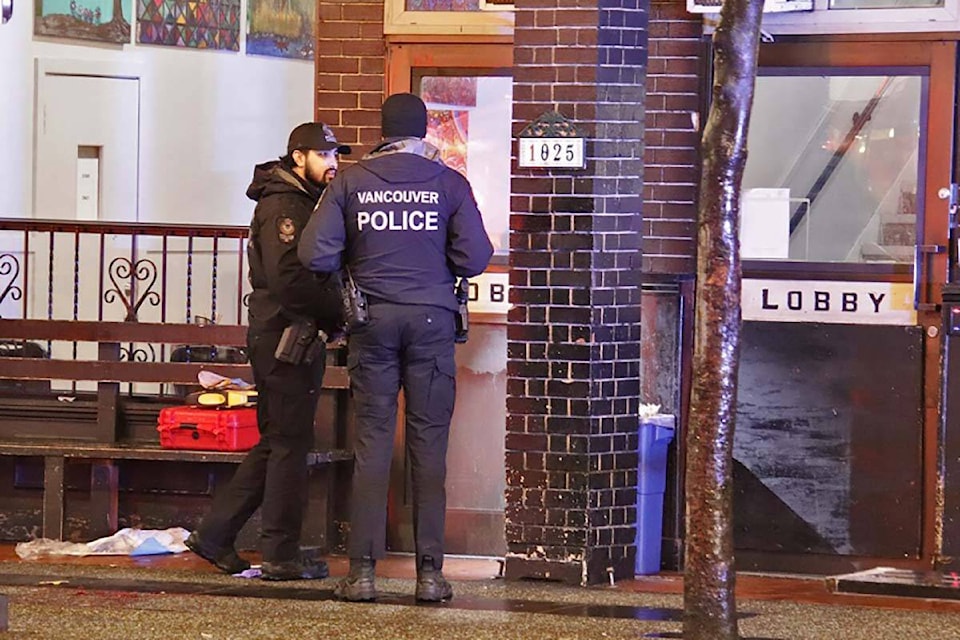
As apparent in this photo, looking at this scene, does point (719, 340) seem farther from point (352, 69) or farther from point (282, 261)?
point (352, 69)

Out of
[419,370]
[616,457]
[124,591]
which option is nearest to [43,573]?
[124,591]

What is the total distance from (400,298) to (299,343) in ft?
2.29

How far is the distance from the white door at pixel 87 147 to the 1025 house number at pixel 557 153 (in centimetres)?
498

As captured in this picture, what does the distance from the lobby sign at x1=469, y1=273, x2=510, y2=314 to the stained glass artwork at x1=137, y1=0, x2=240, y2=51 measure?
4.27 m

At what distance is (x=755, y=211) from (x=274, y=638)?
13.0ft

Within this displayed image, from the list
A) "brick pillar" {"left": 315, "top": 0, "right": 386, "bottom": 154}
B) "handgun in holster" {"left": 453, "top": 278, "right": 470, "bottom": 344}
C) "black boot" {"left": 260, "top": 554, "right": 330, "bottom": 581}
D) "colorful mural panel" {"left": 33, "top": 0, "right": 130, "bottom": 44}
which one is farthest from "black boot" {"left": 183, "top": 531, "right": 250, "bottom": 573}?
"colorful mural panel" {"left": 33, "top": 0, "right": 130, "bottom": 44}

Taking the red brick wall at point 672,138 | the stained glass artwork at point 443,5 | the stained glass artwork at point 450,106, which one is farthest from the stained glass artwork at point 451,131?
the red brick wall at point 672,138

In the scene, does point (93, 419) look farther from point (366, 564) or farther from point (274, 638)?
point (274, 638)

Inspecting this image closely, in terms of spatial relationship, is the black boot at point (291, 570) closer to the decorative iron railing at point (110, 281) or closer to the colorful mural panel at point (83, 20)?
the decorative iron railing at point (110, 281)

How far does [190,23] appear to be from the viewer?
12.6m

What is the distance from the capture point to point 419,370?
708 centimetres

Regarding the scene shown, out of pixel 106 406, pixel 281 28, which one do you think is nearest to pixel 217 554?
pixel 106 406

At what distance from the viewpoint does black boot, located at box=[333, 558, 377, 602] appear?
709 centimetres

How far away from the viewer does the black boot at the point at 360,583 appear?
709 cm
